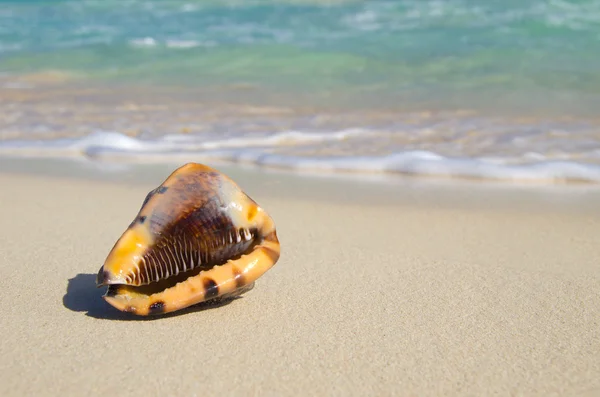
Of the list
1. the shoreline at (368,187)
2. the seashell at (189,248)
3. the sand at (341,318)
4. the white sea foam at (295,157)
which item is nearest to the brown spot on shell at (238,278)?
the seashell at (189,248)

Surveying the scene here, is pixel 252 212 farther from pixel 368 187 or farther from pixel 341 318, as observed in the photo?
pixel 368 187

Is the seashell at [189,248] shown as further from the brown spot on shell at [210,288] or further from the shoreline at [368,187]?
the shoreline at [368,187]

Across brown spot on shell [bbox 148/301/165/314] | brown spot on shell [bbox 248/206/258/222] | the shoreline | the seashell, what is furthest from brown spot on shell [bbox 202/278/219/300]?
the shoreline

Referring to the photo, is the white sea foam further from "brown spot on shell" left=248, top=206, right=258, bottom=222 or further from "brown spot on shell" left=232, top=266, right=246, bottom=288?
"brown spot on shell" left=232, top=266, right=246, bottom=288

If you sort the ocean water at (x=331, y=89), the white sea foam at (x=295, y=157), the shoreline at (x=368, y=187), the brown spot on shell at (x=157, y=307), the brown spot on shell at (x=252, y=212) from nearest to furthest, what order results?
the brown spot on shell at (x=157, y=307), the brown spot on shell at (x=252, y=212), the shoreline at (x=368, y=187), the white sea foam at (x=295, y=157), the ocean water at (x=331, y=89)

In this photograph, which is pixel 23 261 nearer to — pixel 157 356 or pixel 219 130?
pixel 157 356

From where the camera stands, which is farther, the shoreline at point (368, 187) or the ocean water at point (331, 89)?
the ocean water at point (331, 89)
